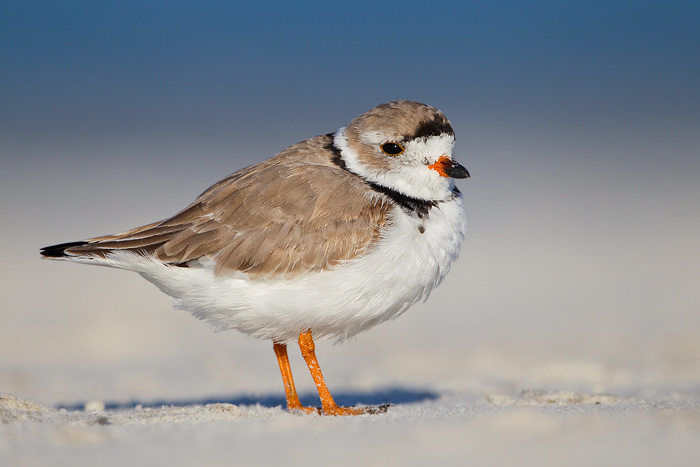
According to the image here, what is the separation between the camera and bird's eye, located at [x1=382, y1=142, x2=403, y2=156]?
5.64m

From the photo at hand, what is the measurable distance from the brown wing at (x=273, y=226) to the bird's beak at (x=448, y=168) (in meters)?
0.47

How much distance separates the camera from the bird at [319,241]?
519 cm

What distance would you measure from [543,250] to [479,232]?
1571 millimetres

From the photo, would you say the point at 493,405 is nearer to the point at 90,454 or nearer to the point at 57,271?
the point at 90,454

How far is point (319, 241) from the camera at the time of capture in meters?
5.23

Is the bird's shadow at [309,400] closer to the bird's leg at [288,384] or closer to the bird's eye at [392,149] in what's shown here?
the bird's leg at [288,384]

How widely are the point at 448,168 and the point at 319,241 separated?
102 centimetres

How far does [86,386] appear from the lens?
270 inches

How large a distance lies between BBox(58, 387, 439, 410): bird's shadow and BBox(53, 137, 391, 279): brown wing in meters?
1.23


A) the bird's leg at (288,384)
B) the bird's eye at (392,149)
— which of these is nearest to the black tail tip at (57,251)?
the bird's leg at (288,384)

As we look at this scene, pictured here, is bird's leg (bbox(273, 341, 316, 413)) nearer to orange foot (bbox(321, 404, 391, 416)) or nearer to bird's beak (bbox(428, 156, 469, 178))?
orange foot (bbox(321, 404, 391, 416))

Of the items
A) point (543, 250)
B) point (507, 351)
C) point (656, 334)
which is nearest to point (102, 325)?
point (507, 351)

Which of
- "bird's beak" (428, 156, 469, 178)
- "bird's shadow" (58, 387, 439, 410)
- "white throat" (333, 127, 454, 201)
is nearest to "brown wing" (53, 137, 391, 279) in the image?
"white throat" (333, 127, 454, 201)

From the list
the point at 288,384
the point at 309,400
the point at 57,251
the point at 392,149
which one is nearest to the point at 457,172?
the point at 392,149
